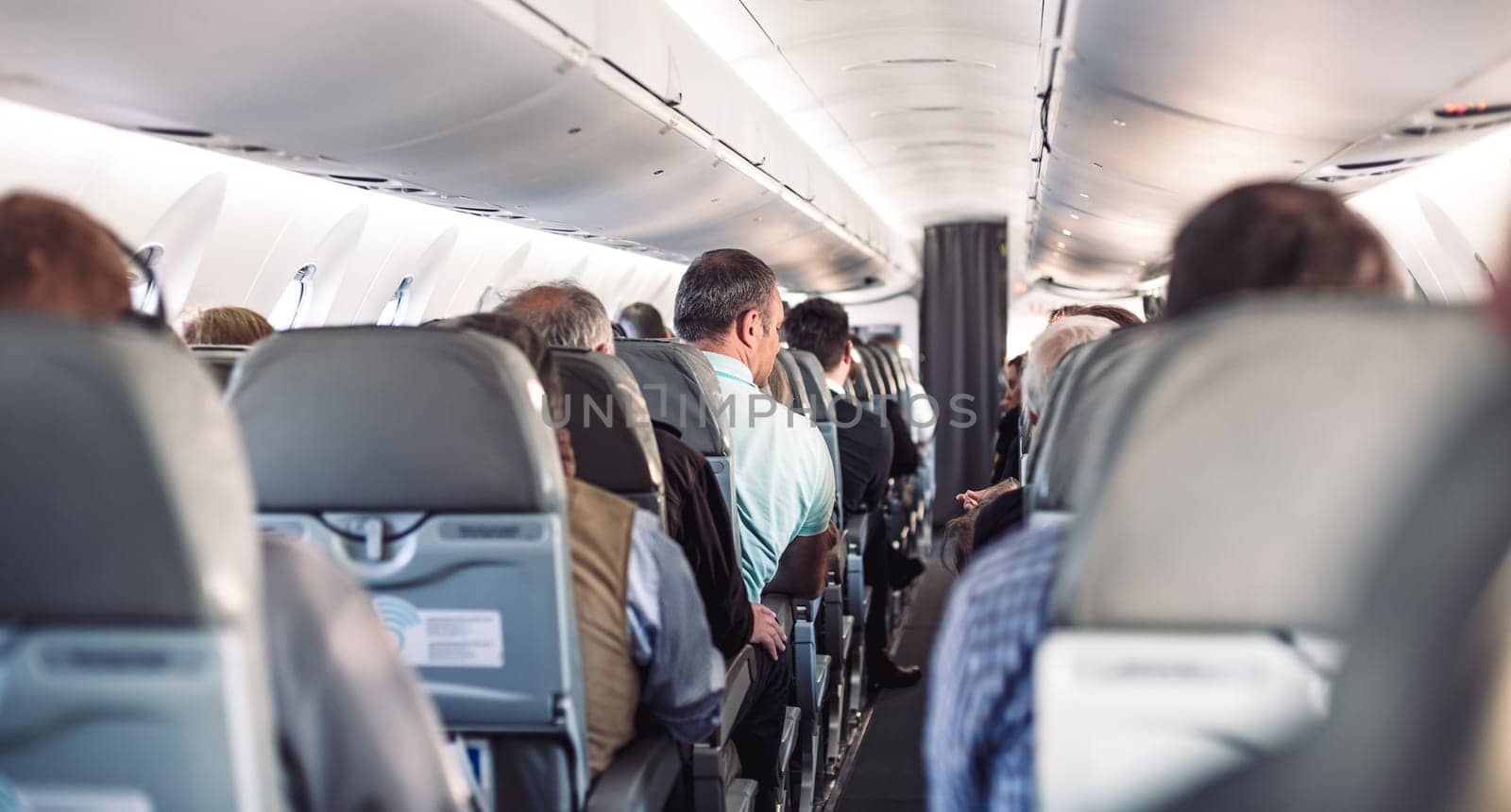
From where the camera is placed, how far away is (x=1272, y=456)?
1.23 meters

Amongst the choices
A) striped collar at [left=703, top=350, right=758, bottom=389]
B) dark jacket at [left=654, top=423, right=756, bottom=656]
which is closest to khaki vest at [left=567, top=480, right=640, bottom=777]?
dark jacket at [left=654, top=423, right=756, bottom=656]

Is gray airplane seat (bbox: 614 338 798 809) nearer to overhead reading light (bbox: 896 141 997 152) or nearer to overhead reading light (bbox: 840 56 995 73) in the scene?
overhead reading light (bbox: 840 56 995 73)

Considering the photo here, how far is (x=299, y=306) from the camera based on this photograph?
7.43 meters

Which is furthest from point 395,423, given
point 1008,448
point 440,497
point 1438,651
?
point 1008,448

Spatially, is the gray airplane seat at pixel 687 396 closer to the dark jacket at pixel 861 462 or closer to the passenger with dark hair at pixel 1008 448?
the passenger with dark hair at pixel 1008 448

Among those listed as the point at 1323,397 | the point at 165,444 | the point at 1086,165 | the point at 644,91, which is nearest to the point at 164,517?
the point at 165,444

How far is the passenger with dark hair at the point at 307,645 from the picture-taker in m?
1.41

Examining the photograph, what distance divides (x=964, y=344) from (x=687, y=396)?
42.3ft

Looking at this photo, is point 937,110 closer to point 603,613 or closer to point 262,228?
point 262,228

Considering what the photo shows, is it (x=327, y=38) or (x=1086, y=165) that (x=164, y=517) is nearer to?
(x=327, y=38)

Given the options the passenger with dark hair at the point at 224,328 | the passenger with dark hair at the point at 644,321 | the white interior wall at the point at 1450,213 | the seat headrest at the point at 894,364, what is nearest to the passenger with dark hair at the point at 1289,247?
the passenger with dark hair at the point at 224,328

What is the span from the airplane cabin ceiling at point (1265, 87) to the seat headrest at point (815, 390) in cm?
161

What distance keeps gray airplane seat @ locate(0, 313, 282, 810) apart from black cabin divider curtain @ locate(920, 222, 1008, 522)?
46.7 feet

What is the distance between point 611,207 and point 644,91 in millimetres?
2196
